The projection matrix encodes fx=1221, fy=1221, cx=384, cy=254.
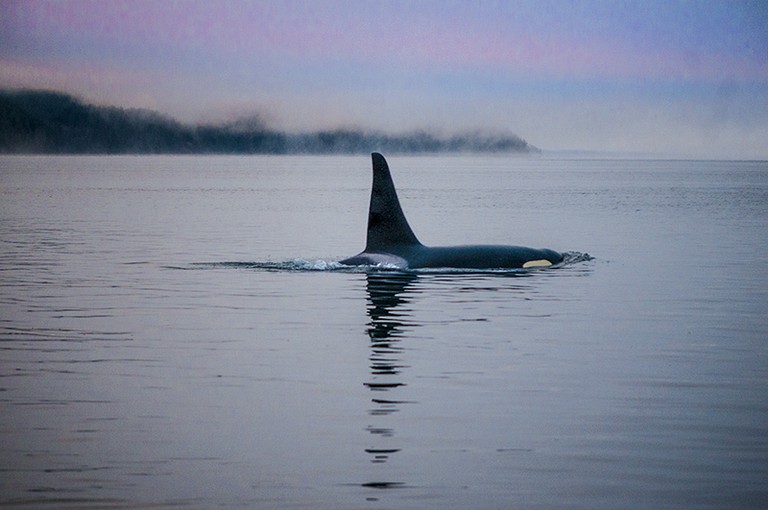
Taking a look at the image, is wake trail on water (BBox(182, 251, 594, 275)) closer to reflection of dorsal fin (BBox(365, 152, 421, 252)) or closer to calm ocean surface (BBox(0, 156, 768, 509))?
calm ocean surface (BBox(0, 156, 768, 509))

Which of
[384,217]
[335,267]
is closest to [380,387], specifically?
[384,217]

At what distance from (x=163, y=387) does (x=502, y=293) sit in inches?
487

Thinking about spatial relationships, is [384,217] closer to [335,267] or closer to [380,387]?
[335,267]

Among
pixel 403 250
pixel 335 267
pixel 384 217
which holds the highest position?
pixel 384 217

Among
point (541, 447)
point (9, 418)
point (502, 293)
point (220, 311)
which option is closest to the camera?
point (541, 447)

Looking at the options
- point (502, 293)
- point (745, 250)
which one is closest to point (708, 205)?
point (745, 250)

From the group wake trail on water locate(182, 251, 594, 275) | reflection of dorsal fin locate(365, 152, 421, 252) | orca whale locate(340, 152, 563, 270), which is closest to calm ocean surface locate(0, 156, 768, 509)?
wake trail on water locate(182, 251, 594, 275)

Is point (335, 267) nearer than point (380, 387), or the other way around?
point (380, 387)

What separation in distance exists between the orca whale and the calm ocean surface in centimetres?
103

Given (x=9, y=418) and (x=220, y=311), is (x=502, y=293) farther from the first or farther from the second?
(x=9, y=418)

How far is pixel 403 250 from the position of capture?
32.9 metres

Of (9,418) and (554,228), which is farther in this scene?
(554,228)

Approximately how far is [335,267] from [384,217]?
8.34ft

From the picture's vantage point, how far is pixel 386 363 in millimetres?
18141
